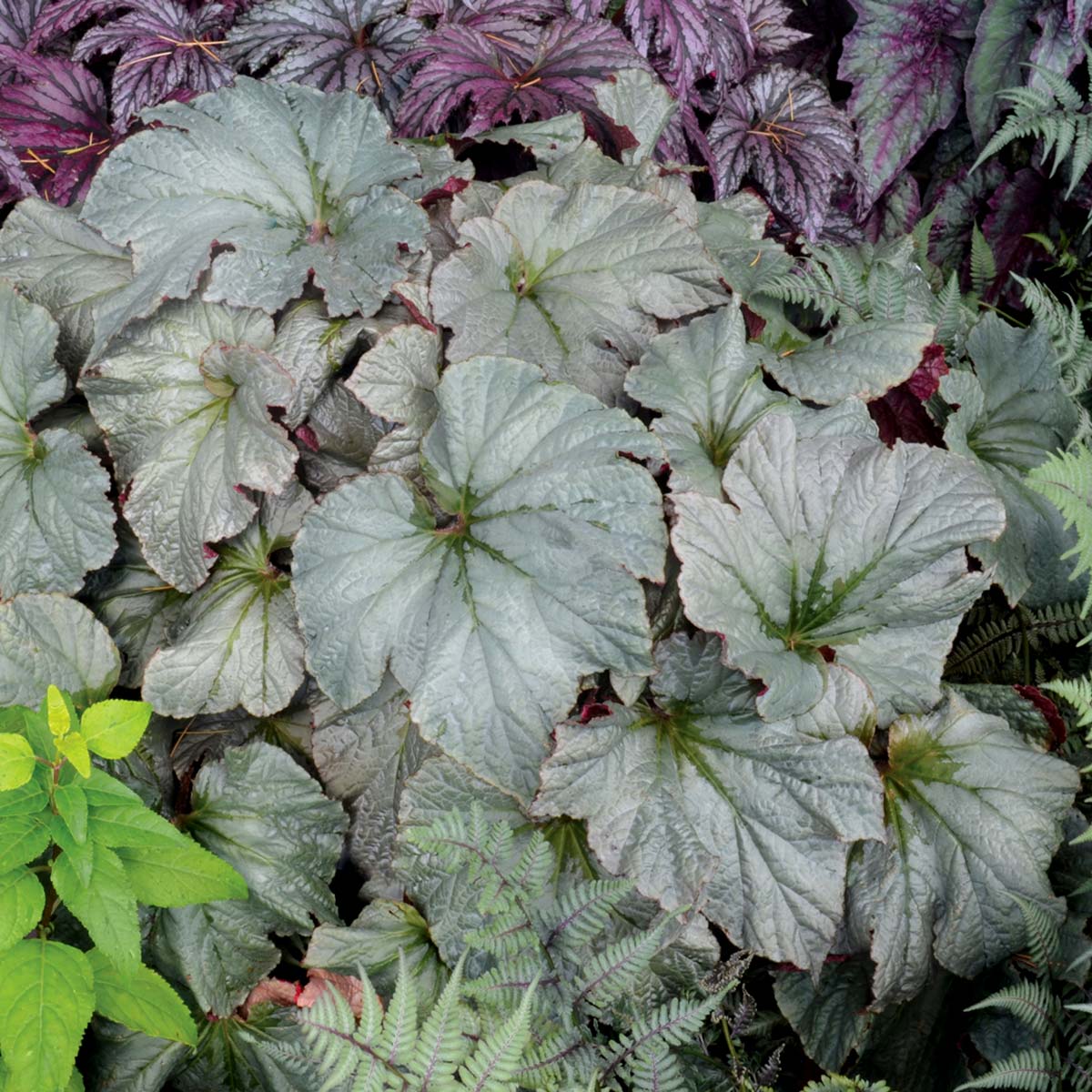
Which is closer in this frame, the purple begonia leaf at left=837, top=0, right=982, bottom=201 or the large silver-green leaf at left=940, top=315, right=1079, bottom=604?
the large silver-green leaf at left=940, top=315, right=1079, bottom=604

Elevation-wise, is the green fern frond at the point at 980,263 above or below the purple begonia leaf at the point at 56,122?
below

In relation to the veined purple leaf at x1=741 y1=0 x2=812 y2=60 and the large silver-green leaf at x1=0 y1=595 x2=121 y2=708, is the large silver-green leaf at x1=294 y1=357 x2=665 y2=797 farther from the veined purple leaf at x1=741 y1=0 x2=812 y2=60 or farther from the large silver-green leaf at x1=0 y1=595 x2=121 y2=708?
the veined purple leaf at x1=741 y1=0 x2=812 y2=60

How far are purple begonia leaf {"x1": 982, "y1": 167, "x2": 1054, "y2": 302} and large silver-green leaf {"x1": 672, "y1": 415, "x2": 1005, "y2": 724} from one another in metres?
1.37

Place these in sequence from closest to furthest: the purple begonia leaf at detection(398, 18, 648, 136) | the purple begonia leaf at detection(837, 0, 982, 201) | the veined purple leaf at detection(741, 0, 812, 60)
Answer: the purple begonia leaf at detection(398, 18, 648, 136)
the veined purple leaf at detection(741, 0, 812, 60)
the purple begonia leaf at detection(837, 0, 982, 201)

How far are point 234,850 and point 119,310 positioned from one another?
894mm

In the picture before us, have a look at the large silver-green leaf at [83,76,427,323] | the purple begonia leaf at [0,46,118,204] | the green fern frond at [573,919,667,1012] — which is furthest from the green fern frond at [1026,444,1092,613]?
the purple begonia leaf at [0,46,118,204]

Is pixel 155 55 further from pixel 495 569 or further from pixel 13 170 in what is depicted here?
pixel 495 569

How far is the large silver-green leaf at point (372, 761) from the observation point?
162cm

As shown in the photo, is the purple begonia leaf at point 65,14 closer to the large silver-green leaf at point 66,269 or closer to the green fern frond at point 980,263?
the large silver-green leaf at point 66,269

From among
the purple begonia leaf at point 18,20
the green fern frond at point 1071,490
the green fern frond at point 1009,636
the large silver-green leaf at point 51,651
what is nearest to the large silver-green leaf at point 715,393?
the green fern frond at point 1071,490

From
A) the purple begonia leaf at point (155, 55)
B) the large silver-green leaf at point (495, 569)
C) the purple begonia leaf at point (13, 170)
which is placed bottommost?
the large silver-green leaf at point (495, 569)

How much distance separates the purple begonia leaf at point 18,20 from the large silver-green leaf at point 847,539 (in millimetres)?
1888

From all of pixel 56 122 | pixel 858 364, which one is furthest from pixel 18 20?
pixel 858 364

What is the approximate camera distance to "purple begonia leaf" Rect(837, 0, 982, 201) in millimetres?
2527
